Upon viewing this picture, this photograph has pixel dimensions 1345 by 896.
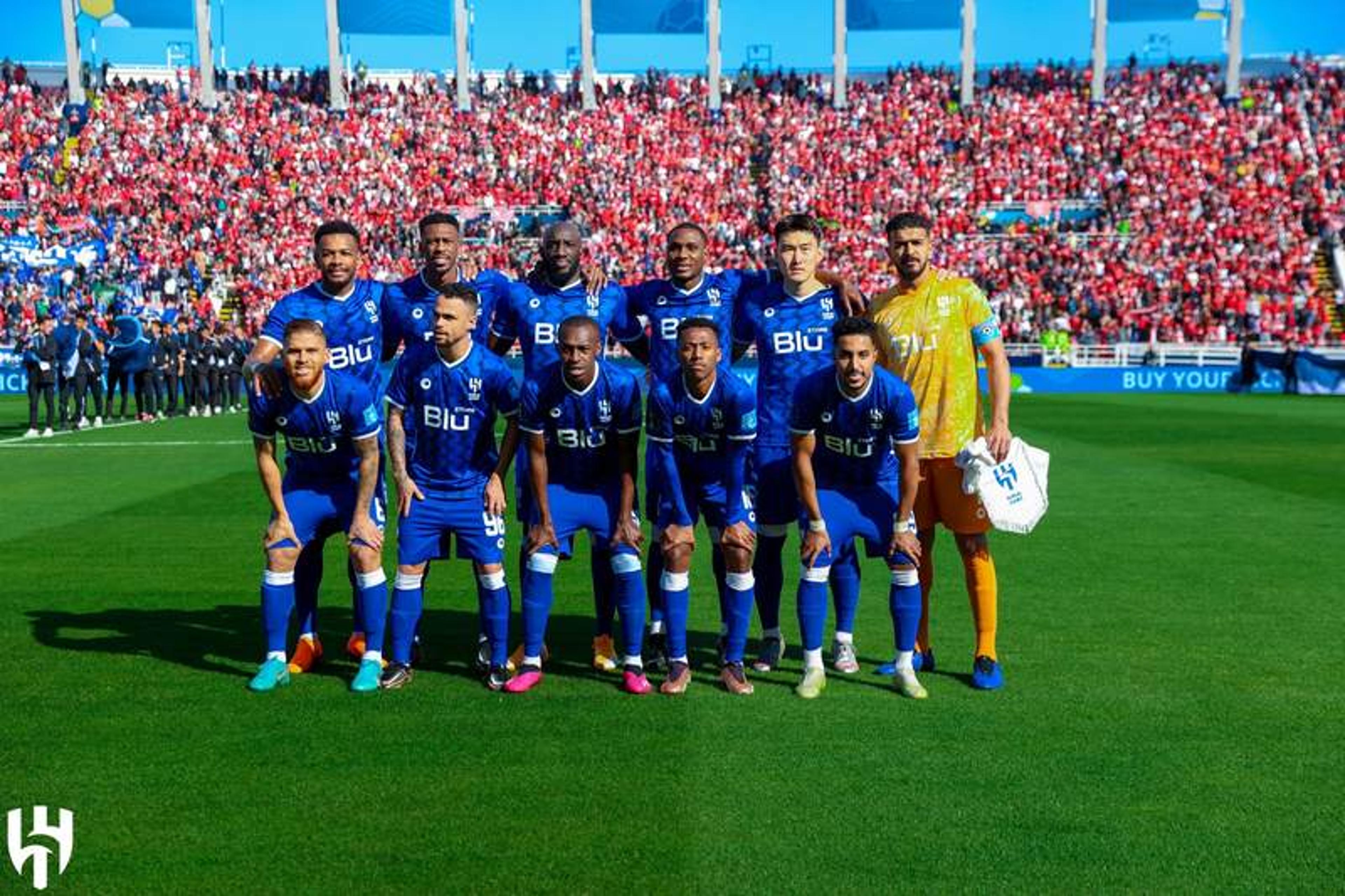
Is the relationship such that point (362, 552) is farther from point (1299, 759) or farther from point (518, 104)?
point (518, 104)

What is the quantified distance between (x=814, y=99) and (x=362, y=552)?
48283mm

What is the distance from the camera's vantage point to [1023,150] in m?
49.9

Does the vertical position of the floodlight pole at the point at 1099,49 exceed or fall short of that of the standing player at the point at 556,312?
it exceeds it

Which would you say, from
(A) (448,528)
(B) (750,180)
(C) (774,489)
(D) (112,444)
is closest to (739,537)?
(C) (774,489)

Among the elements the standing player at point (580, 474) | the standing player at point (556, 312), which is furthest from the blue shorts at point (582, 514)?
the standing player at point (556, 312)

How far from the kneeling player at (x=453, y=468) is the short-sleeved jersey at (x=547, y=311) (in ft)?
2.50

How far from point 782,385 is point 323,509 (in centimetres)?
260

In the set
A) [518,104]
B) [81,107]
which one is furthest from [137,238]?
[518,104]

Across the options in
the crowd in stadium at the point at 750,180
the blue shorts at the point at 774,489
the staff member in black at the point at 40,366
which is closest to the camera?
the blue shorts at the point at 774,489

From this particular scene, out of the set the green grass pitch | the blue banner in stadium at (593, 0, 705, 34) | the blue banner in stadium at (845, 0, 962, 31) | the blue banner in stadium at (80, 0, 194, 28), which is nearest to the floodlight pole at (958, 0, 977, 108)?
the blue banner in stadium at (845, 0, 962, 31)

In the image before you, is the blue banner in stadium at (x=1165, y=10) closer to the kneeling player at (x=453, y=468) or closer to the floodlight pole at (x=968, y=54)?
the floodlight pole at (x=968, y=54)

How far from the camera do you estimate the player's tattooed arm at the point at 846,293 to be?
7844 mm

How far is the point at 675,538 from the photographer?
7336mm

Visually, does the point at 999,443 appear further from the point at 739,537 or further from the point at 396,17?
the point at 396,17
